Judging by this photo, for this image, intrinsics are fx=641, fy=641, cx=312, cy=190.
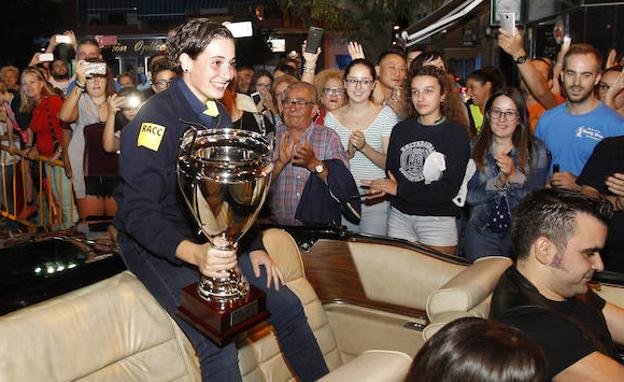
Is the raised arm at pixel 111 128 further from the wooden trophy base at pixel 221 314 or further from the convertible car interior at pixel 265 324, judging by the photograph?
the wooden trophy base at pixel 221 314

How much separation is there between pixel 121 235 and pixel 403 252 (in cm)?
142

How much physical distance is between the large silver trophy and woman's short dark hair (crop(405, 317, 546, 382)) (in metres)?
0.81

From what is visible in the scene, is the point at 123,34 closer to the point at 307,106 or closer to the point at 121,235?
the point at 307,106

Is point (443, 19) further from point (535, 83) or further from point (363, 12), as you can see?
point (535, 83)

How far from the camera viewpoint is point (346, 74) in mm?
4469

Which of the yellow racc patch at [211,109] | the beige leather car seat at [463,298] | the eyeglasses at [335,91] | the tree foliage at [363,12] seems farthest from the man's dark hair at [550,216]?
the tree foliage at [363,12]

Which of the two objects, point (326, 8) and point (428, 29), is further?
point (326, 8)

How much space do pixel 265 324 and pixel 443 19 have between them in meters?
7.96

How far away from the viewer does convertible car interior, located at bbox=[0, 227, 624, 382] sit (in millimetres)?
2043

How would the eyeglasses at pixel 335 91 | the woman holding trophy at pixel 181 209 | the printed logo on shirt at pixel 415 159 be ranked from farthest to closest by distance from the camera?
the eyeglasses at pixel 335 91 → the printed logo on shirt at pixel 415 159 → the woman holding trophy at pixel 181 209

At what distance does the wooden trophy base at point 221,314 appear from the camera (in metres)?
2.08

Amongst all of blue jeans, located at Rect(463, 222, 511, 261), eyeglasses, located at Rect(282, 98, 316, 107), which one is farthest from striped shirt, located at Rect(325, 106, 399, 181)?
blue jeans, located at Rect(463, 222, 511, 261)

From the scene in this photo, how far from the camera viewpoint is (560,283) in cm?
220

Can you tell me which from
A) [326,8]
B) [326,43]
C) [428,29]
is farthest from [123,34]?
[428,29]
